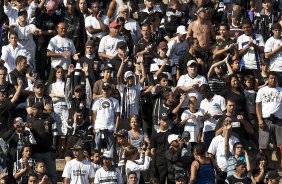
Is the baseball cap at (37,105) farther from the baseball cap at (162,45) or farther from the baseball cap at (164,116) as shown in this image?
the baseball cap at (162,45)

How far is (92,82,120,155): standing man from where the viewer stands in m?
28.0

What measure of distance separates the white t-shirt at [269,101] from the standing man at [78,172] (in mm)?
4083

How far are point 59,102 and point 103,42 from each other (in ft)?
7.30

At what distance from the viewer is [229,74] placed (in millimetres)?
29859

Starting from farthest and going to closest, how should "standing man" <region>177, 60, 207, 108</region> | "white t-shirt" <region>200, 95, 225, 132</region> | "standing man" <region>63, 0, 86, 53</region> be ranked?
"standing man" <region>63, 0, 86, 53</region>, "standing man" <region>177, 60, 207, 108</region>, "white t-shirt" <region>200, 95, 225, 132</region>

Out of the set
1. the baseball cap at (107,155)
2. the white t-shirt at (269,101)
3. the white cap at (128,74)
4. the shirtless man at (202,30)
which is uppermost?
the shirtless man at (202,30)

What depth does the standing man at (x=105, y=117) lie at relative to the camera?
28.0 meters

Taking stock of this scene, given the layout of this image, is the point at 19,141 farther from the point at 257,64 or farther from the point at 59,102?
the point at 257,64

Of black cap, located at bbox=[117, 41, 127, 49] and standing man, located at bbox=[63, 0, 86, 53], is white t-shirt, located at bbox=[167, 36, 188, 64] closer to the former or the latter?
black cap, located at bbox=[117, 41, 127, 49]

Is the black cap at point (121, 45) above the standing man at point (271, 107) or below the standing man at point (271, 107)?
above

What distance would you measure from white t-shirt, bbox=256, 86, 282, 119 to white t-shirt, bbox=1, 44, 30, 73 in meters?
5.06

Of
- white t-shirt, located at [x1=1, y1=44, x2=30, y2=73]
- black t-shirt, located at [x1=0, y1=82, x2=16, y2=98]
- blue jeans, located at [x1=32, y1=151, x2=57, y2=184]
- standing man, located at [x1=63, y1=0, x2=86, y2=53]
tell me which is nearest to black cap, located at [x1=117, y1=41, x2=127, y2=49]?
standing man, located at [x1=63, y1=0, x2=86, y2=53]

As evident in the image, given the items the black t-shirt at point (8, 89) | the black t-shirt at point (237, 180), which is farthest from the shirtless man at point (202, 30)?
the black t-shirt at point (237, 180)

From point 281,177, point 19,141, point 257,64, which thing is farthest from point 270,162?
point 19,141
